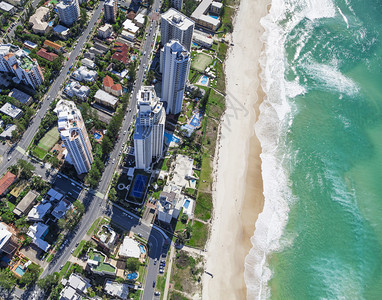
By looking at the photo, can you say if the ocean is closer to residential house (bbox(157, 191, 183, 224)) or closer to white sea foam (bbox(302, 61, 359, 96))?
white sea foam (bbox(302, 61, 359, 96))

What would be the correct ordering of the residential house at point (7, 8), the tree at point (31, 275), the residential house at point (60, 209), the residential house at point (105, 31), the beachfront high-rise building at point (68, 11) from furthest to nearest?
the residential house at point (7, 8) → the residential house at point (105, 31) → the beachfront high-rise building at point (68, 11) → the residential house at point (60, 209) → the tree at point (31, 275)

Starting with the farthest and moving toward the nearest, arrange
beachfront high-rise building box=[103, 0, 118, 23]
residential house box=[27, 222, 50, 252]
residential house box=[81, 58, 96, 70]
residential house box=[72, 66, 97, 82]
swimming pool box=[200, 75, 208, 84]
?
beachfront high-rise building box=[103, 0, 118, 23], swimming pool box=[200, 75, 208, 84], residential house box=[81, 58, 96, 70], residential house box=[72, 66, 97, 82], residential house box=[27, 222, 50, 252]

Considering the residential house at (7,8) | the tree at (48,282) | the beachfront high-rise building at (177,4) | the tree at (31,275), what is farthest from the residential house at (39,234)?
the beachfront high-rise building at (177,4)

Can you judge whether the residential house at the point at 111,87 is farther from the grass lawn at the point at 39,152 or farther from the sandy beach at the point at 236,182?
the sandy beach at the point at 236,182

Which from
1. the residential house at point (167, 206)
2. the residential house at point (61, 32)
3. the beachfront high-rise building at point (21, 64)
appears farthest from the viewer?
the residential house at point (61, 32)

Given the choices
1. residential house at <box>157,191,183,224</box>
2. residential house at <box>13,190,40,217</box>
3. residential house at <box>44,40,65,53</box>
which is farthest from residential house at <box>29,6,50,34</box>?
residential house at <box>157,191,183,224</box>

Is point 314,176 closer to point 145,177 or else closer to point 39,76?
point 145,177
